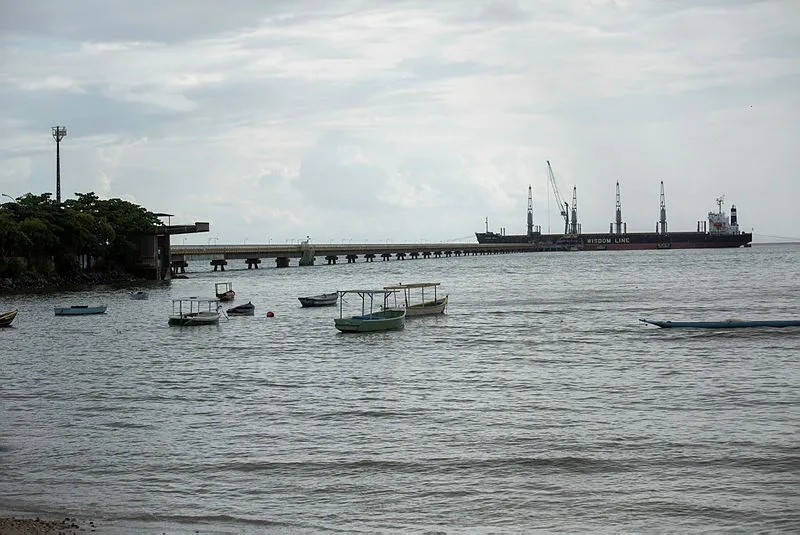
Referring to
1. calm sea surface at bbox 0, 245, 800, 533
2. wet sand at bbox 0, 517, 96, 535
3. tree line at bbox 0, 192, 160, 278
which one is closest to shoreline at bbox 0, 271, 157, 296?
tree line at bbox 0, 192, 160, 278

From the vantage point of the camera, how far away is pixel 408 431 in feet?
87.4

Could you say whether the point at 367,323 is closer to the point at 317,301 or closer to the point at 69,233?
the point at 317,301

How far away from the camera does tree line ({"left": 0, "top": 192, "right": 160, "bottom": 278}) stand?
10312cm

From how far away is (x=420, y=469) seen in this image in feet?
73.1

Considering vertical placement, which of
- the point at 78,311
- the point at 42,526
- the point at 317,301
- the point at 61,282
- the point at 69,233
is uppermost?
the point at 69,233

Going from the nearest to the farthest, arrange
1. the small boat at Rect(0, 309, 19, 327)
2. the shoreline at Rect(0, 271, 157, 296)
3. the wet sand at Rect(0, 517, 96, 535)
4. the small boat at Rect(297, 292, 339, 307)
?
1. the wet sand at Rect(0, 517, 96, 535)
2. the small boat at Rect(0, 309, 19, 327)
3. the small boat at Rect(297, 292, 339, 307)
4. the shoreline at Rect(0, 271, 157, 296)

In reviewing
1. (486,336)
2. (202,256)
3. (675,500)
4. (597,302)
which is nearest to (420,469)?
(675,500)

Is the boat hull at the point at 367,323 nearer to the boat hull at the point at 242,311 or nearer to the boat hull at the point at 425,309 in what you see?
the boat hull at the point at 425,309

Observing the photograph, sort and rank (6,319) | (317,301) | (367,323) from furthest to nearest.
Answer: (317,301)
(6,319)
(367,323)

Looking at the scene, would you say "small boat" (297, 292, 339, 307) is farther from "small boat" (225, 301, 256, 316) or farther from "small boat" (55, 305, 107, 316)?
"small boat" (55, 305, 107, 316)

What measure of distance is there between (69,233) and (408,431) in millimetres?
95257

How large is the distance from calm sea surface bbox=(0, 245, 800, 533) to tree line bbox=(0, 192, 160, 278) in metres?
53.7

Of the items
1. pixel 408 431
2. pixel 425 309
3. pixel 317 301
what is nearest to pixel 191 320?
pixel 425 309

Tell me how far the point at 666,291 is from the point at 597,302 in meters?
16.3
